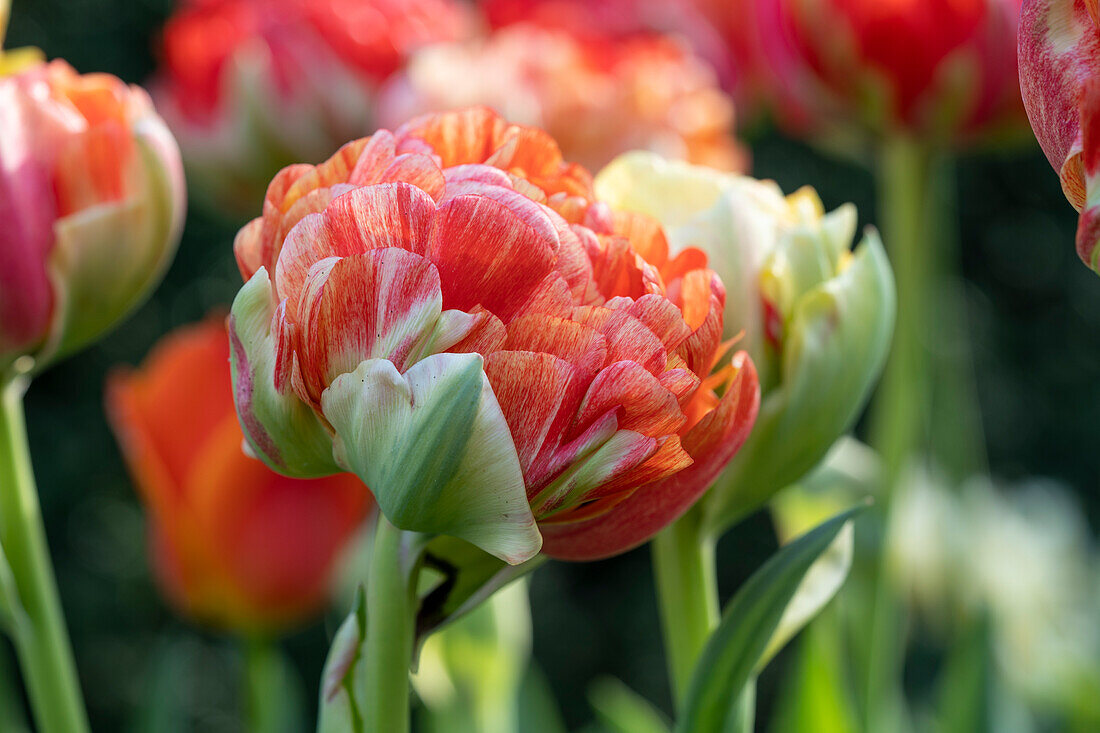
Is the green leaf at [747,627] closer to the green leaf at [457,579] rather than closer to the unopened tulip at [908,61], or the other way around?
the green leaf at [457,579]

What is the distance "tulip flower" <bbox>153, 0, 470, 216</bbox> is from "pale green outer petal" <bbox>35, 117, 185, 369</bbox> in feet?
0.78

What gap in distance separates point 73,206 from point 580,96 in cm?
23

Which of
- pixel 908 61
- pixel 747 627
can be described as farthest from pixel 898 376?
pixel 747 627

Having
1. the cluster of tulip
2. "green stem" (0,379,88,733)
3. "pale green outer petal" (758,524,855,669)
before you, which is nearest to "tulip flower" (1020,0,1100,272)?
the cluster of tulip

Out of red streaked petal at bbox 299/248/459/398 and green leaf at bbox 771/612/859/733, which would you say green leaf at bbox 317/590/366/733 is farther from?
green leaf at bbox 771/612/859/733

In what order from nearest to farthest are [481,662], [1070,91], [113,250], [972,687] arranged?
[1070,91], [113,250], [481,662], [972,687]

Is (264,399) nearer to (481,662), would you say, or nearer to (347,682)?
(347,682)

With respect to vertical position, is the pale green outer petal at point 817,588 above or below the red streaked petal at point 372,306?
below

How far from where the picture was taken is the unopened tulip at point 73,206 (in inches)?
10.2

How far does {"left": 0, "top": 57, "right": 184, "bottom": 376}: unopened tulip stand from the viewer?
26cm

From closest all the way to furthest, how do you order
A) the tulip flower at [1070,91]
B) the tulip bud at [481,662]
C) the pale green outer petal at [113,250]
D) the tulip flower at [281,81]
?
the tulip flower at [1070,91] < the pale green outer petal at [113,250] < the tulip bud at [481,662] < the tulip flower at [281,81]

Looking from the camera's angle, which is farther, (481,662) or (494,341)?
(481,662)

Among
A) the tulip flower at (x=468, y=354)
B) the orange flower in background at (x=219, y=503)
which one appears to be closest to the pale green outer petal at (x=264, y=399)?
the tulip flower at (x=468, y=354)

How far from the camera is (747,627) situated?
0.23m
